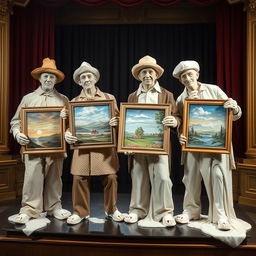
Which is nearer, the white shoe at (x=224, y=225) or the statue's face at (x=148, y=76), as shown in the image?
the white shoe at (x=224, y=225)

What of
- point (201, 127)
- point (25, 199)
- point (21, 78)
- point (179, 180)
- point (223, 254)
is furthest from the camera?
point (179, 180)

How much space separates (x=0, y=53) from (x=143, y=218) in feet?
9.24

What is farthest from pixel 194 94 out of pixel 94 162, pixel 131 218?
pixel 131 218

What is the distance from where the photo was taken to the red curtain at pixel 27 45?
420 centimetres

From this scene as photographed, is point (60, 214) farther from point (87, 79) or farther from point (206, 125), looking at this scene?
point (206, 125)

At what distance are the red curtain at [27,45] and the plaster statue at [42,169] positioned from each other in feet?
5.03

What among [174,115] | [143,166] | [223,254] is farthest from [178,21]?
[223,254]

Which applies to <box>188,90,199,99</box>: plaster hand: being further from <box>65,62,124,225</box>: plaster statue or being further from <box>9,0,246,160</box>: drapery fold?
<box>9,0,246,160</box>: drapery fold

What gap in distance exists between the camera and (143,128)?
2.54m

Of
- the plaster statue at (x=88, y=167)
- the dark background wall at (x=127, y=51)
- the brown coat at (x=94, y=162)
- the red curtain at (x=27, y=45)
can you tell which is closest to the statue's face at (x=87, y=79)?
the plaster statue at (x=88, y=167)

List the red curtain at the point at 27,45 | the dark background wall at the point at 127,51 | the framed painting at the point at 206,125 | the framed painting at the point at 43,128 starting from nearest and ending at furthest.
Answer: the framed painting at the point at 206,125
the framed painting at the point at 43,128
the red curtain at the point at 27,45
the dark background wall at the point at 127,51

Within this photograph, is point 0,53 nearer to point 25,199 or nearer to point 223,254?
point 25,199

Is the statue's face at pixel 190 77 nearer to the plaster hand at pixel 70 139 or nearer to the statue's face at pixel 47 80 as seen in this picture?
the plaster hand at pixel 70 139

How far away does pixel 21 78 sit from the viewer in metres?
4.23
